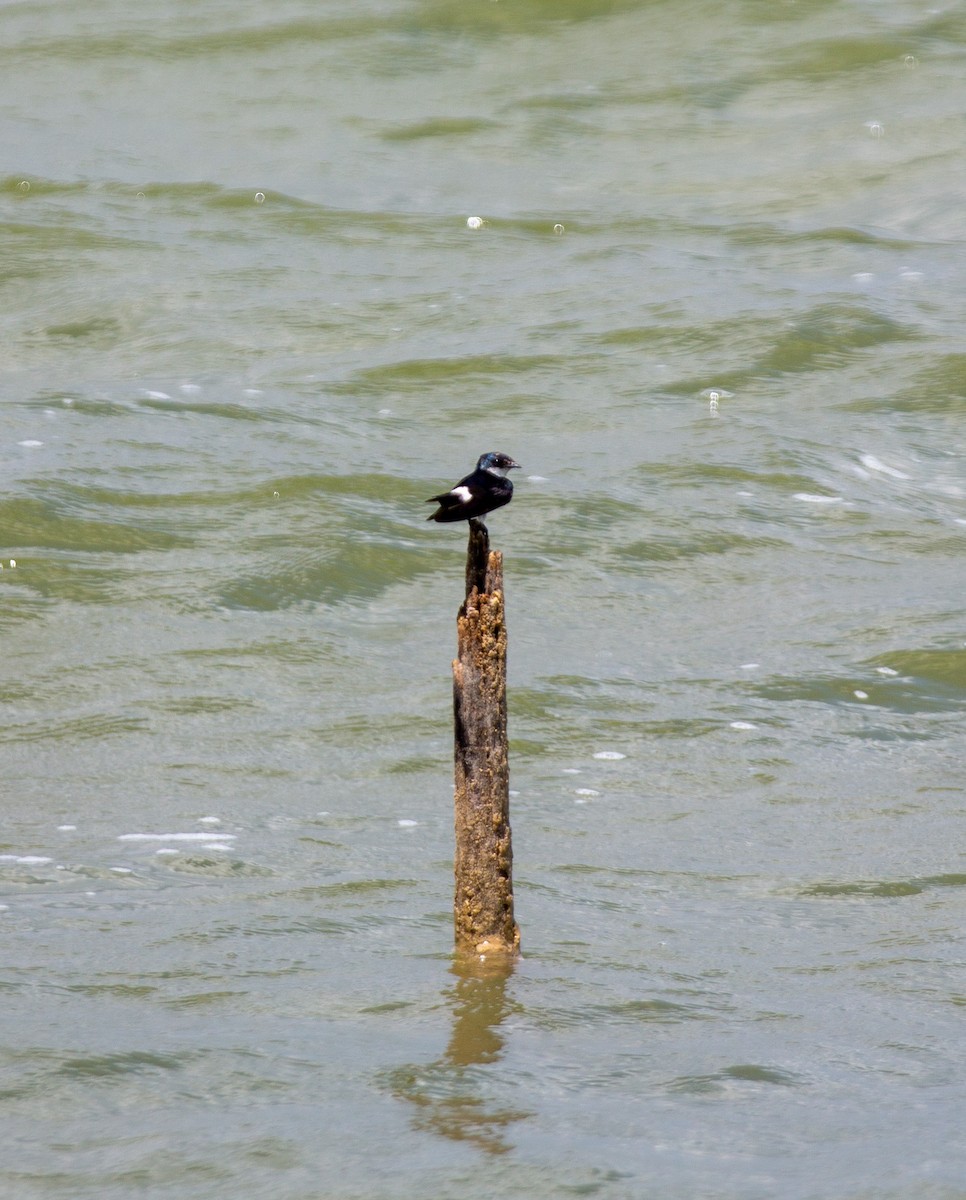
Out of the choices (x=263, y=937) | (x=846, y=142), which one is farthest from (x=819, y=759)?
(x=846, y=142)

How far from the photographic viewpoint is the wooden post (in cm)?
690

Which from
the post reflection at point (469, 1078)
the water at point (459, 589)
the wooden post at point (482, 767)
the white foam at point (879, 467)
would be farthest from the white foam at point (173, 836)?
the white foam at point (879, 467)

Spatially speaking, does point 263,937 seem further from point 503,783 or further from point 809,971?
point 809,971

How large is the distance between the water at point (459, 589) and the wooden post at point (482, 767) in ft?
0.81

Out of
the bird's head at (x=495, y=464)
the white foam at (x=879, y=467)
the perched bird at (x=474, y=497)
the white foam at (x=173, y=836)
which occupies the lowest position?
the white foam at (x=173, y=836)

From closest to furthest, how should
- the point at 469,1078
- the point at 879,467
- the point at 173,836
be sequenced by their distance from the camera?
the point at 469,1078
the point at 173,836
the point at 879,467

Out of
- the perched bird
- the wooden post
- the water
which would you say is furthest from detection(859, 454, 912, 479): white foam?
the perched bird

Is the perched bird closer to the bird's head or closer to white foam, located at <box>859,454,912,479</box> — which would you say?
the bird's head

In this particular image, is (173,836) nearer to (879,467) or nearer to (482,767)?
(482,767)

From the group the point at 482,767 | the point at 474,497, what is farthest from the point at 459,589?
the point at 474,497

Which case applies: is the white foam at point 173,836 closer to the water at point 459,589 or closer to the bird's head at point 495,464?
the water at point 459,589

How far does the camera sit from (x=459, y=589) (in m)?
14.3

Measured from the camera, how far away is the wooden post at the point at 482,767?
690 centimetres

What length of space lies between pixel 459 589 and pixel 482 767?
7.17 m
